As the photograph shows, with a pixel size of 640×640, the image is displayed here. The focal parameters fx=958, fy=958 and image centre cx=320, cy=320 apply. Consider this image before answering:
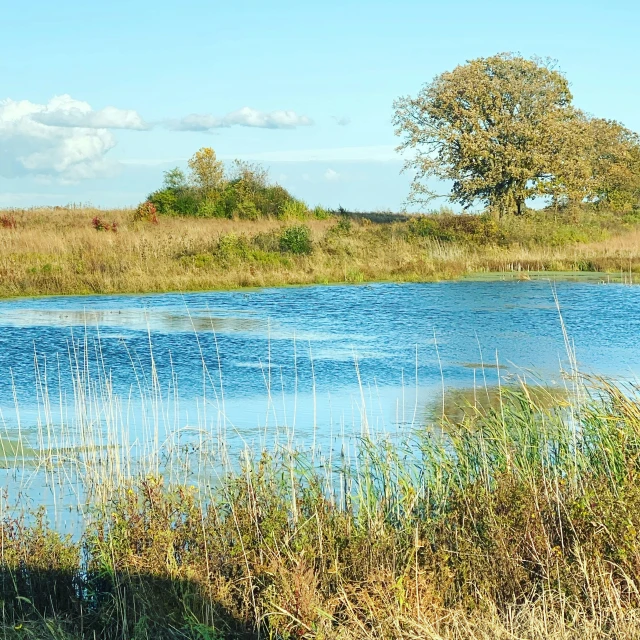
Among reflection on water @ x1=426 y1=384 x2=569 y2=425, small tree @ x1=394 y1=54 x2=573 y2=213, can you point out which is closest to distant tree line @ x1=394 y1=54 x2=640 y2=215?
small tree @ x1=394 y1=54 x2=573 y2=213

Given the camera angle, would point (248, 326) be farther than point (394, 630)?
Yes

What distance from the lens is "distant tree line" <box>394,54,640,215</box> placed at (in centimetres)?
3841

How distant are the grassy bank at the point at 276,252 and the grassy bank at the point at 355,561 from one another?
734 inches

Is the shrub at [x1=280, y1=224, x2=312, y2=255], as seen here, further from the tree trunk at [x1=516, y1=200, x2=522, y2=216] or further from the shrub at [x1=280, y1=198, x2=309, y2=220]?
the tree trunk at [x1=516, y1=200, x2=522, y2=216]

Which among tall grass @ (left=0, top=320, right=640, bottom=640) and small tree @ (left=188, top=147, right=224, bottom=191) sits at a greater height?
small tree @ (left=188, top=147, right=224, bottom=191)

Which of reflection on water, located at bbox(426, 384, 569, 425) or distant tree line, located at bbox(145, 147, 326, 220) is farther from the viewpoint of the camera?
distant tree line, located at bbox(145, 147, 326, 220)

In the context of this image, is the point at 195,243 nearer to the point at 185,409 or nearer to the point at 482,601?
the point at 185,409

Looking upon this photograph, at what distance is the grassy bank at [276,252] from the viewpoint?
24391 mm

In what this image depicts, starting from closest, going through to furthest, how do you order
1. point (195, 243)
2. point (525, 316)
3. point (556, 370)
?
point (556, 370)
point (525, 316)
point (195, 243)

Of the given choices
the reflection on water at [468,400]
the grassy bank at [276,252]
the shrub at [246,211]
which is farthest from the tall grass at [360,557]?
the shrub at [246,211]

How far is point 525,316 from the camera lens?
18.4 metres

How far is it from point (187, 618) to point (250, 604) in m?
0.42

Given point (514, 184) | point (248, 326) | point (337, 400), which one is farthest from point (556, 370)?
point (514, 184)

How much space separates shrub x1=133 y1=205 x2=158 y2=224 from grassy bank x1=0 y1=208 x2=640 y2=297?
395 millimetres
